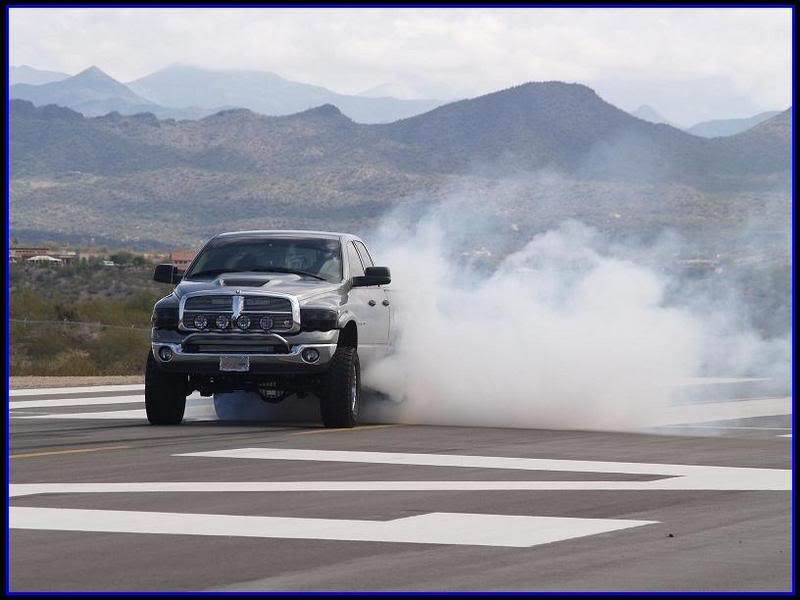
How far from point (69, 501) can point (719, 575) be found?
15.6 feet

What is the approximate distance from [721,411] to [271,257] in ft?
23.7

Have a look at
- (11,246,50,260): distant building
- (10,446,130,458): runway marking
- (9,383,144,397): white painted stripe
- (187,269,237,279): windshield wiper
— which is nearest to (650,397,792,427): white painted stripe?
(187,269,237,279): windshield wiper

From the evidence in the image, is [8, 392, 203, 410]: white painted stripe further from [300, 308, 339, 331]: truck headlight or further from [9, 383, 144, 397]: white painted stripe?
[300, 308, 339, 331]: truck headlight

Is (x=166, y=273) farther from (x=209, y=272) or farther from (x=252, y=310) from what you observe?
(x=252, y=310)

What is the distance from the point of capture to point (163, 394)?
17938 mm

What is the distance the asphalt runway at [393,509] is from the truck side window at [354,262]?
71.2 inches

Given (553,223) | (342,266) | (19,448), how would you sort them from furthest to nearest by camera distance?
1. (553,223)
2. (342,266)
3. (19,448)

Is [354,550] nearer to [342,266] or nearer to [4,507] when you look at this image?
[4,507]

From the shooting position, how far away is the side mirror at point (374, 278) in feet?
59.9

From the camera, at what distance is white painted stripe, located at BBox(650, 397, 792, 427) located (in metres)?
20.9

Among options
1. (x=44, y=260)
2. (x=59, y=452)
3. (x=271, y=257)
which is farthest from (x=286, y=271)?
(x=44, y=260)

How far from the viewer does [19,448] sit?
15523mm

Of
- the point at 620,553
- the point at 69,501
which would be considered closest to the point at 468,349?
the point at 69,501

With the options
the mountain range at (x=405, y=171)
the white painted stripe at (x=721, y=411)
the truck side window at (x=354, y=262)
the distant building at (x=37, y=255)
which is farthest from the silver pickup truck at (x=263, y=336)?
the distant building at (x=37, y=255)
